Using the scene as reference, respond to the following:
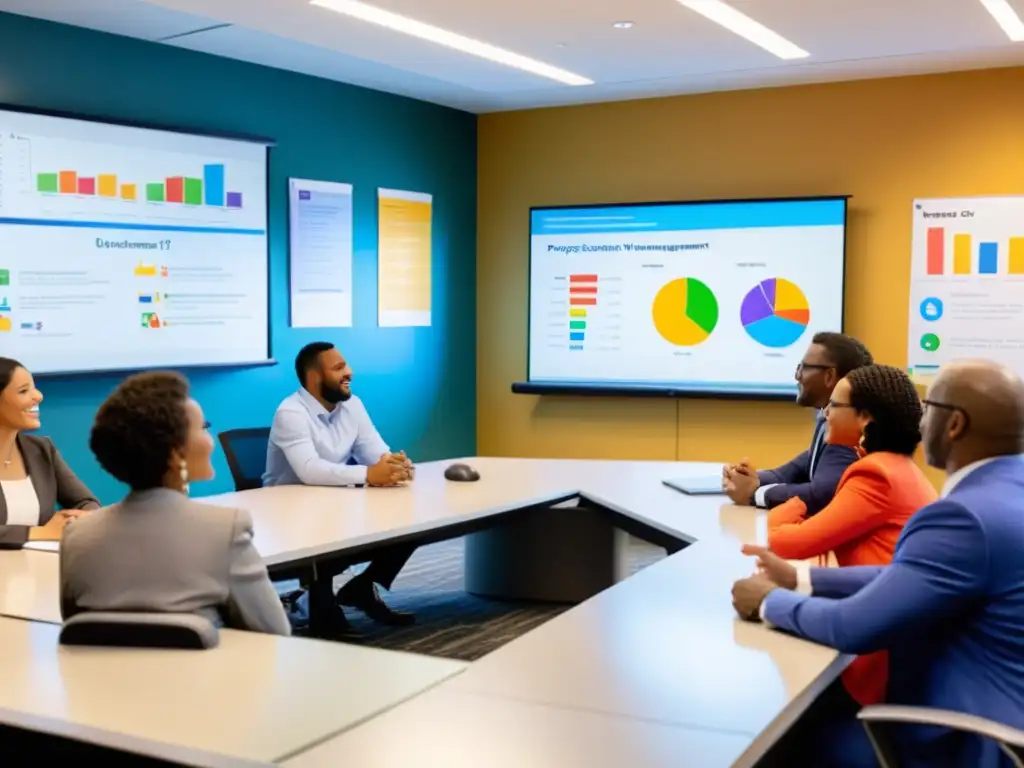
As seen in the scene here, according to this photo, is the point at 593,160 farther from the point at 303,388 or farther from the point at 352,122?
the point at 303,388

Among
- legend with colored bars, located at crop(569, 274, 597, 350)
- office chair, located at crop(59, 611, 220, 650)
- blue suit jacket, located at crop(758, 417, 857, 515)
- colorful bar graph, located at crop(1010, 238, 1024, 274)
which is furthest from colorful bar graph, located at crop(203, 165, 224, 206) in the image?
colorful bar graph, located at crop(1010, 238, 1024, 274)

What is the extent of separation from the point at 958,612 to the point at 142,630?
4.75ft

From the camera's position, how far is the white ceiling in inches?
183

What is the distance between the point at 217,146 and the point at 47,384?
1.50m

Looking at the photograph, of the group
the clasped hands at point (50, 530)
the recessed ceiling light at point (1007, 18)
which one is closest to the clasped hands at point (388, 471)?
the clasped hands at point (50, 530)

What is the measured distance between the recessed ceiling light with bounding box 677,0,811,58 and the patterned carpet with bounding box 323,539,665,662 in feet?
8.57

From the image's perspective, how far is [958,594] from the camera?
6.03 ft

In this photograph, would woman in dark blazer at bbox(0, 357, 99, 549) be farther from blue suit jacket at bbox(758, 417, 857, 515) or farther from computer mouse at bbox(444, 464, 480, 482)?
blue suit jacket at bbox(758, 417, 857, 515)

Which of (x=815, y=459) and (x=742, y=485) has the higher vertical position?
(x=815, y=459)

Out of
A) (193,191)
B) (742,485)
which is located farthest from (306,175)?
(742,485)

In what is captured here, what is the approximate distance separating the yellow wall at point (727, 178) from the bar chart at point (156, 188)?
2.26m

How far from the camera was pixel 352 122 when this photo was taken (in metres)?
6.57

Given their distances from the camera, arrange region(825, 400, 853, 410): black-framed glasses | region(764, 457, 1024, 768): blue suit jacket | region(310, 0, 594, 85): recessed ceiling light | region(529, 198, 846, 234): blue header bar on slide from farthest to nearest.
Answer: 1. region(529, 198, 846, 234): blue header bar on slide
2. region(310, 0, 594, 85): recessed ceiling light
3. region(825, 400, 853, 410): black-framed glasses
4. region(764, 457, 1024, 768): blue suit jacket

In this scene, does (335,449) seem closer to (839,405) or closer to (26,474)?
(26,474)
